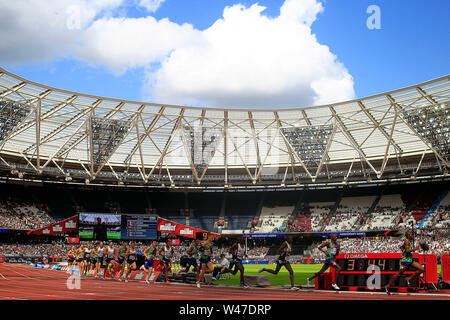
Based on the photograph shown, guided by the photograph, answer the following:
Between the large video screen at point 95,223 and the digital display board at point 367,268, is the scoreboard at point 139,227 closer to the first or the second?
the large video screen at point 95,223

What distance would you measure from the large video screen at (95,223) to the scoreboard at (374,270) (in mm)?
34565

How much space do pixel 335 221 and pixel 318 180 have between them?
5.82 m

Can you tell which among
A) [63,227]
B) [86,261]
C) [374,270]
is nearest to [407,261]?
[374,270]

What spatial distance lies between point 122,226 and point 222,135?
45.2ft

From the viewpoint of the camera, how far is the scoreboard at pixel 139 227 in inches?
1859

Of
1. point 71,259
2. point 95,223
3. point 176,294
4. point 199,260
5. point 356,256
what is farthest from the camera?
point 95,223

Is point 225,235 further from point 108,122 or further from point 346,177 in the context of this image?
point 108,122

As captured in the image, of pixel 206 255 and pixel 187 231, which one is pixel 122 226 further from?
pixel 206 255

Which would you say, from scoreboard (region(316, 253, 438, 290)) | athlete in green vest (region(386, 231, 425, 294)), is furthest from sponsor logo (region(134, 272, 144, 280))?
athlete in green vest (region(386, 231, 425, 294))

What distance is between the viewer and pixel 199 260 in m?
21.5

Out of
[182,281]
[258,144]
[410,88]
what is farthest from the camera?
[258,144]

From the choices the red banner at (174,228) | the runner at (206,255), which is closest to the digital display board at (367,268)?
the runner at (206,255)
